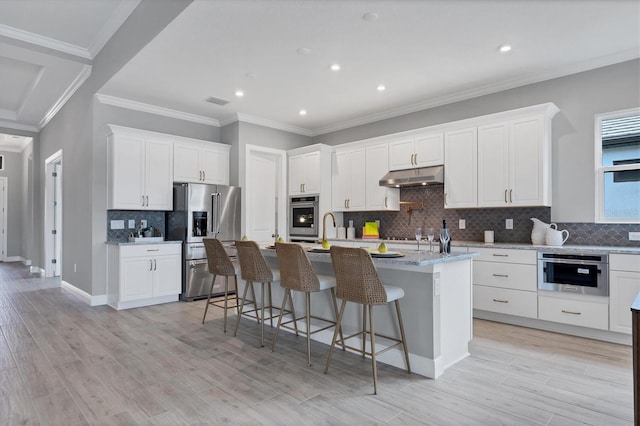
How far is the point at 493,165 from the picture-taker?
176 inches

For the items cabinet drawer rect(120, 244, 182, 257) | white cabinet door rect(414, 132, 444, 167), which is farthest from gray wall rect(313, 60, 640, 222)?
cabinet drawer rect(120, 244, 182, 257)

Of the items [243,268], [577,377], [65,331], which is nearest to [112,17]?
[243,268]

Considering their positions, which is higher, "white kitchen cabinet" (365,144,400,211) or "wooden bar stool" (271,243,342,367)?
"white kitchen cabinet" (365,144,400,211)

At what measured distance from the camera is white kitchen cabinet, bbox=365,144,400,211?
5609mm

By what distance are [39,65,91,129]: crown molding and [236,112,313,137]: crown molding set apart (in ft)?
7.04

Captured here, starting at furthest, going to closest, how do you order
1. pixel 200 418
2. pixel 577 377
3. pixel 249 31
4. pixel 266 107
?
pixel 266 107 → pixel 249 31 → pixel 577 377 → pixel 200 418

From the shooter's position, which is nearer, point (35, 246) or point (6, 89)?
point (6, 89)

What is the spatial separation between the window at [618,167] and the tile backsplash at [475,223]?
6.0 inches

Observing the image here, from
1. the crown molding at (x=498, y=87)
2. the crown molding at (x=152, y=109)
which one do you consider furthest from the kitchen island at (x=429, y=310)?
the crown molding at (x=152, y=109)

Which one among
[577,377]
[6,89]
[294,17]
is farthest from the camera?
[6,89]

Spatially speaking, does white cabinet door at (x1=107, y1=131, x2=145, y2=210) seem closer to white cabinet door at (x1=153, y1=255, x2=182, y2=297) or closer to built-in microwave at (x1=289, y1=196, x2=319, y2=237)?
white cabinet door at (x1=153, y1=255, x2=182, y2=297)

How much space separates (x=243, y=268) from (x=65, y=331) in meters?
2.08

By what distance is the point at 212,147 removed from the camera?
598cm

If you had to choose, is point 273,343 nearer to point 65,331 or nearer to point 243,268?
point 243,268
